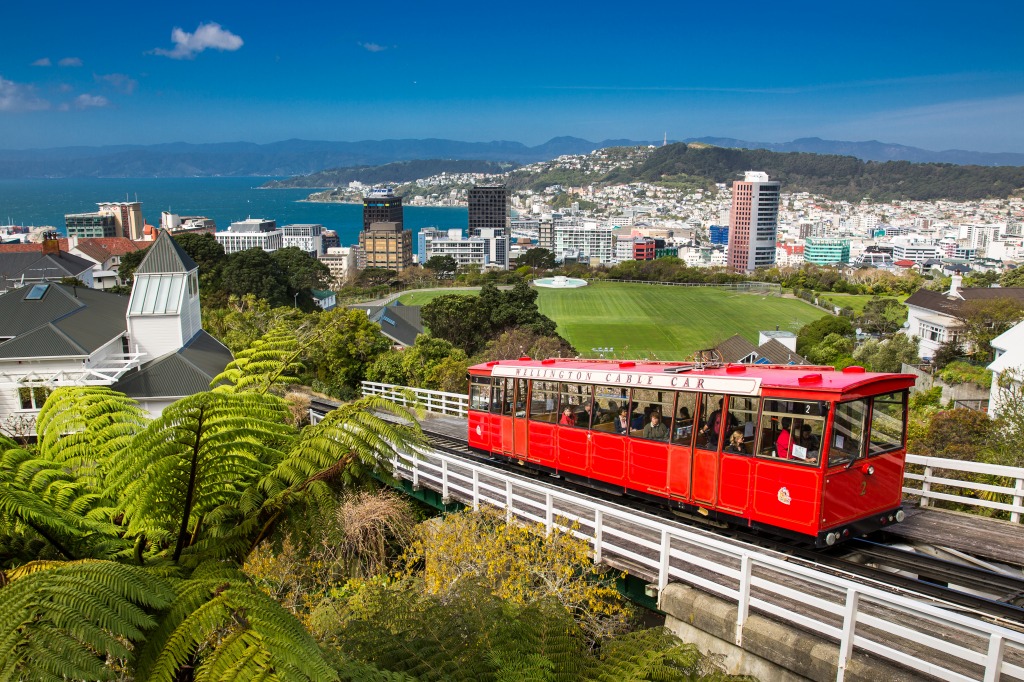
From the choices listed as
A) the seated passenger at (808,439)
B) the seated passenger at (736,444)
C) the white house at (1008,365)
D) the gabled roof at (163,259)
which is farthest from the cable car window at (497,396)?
the gabled roof at (163,259)

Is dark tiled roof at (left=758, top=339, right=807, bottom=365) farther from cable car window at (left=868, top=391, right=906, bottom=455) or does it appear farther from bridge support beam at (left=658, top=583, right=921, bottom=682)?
bridge support beam at (left=658, top=583, right=921, bottom=682)

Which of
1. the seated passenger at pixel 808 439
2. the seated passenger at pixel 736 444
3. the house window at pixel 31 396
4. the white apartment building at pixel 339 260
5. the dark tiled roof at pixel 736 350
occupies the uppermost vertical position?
the seated passenger at pixel 808 439

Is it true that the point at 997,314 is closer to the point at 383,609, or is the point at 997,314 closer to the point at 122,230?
the point at 383,609

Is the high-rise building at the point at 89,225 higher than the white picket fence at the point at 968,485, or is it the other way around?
the white picket fence at the point at 968,485

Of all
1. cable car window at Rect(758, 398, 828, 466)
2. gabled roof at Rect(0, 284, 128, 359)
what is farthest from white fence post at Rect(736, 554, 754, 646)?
gabled roof at Rect(0, 284, 128, 359)

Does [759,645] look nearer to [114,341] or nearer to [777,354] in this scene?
[114,341]

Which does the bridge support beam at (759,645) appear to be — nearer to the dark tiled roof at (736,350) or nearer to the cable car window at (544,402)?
the cable car window at (544,402)

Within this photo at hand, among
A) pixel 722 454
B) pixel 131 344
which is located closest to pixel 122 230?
pixel 131 344
